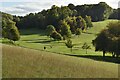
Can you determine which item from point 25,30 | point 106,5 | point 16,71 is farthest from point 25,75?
point 106,5

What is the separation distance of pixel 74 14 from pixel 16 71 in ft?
514

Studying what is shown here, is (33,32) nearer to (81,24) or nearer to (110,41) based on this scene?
(81,24)

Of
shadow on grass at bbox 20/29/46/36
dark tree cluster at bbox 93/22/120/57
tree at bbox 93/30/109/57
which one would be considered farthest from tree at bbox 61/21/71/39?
tree at bbox 93/30/109/57

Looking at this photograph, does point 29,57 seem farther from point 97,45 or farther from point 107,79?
point 97,45

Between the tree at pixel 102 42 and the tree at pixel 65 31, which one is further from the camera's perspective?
the tree at pixel 65 31

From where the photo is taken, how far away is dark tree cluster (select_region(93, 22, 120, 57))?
76.0 m

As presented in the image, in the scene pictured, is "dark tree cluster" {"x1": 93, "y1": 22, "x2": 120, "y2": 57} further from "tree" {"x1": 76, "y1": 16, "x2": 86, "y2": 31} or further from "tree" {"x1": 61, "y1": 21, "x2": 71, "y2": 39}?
"tree" {"x1": 76, "y1": 16, "x2": 86, "y2": 31}

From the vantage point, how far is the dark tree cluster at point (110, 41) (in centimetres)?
7600

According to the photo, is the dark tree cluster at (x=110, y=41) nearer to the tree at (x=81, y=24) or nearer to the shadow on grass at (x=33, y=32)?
the tree at (x=81, y=24)

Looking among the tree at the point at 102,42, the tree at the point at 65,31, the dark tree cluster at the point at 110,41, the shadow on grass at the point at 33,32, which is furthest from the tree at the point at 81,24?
the tree at the point at 102,42

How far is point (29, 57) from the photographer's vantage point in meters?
20.6

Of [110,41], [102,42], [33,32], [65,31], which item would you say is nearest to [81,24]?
[65,31]

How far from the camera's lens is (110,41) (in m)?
78.3

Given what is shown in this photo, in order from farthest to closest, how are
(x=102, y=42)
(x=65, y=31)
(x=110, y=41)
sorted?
1. (x=65, y=31)
2. (x=102, y=42)
3. (x=110, y=41)
